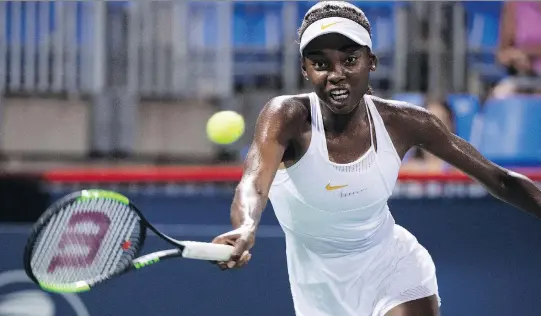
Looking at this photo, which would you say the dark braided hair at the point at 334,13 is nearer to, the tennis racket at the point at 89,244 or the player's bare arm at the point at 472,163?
the player's bare arm at the point at 472,163

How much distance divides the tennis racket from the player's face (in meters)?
0.71

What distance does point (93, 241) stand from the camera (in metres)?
2.76

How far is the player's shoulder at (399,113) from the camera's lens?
3.20m

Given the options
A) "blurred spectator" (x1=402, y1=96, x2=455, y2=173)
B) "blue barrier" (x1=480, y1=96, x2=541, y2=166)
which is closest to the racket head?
"blurred spectator" (x1=402, y1=96, x2=455, y2=173)

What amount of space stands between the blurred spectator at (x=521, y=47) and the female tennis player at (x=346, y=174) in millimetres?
3307

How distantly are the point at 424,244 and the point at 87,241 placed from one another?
2219 mm

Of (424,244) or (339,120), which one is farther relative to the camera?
(424,244)

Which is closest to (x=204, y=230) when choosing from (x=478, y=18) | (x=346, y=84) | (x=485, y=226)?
(x=485, y=226)

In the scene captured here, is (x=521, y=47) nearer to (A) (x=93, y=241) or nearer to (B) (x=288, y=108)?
(B) (x=288, y=108)

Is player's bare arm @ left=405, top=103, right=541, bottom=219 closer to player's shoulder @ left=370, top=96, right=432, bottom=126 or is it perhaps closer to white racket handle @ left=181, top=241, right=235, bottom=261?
player's shoulder @ left=370, top=96, right=432, bottom=126

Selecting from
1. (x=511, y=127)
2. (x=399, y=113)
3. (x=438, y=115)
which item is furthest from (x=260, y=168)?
(x=511, y=127)

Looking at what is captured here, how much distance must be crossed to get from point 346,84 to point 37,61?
4.60 meters

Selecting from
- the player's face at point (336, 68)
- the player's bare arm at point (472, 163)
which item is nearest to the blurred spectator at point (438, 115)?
the player's bare arm at point (472, 163)

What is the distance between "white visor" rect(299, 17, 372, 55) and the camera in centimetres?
279
